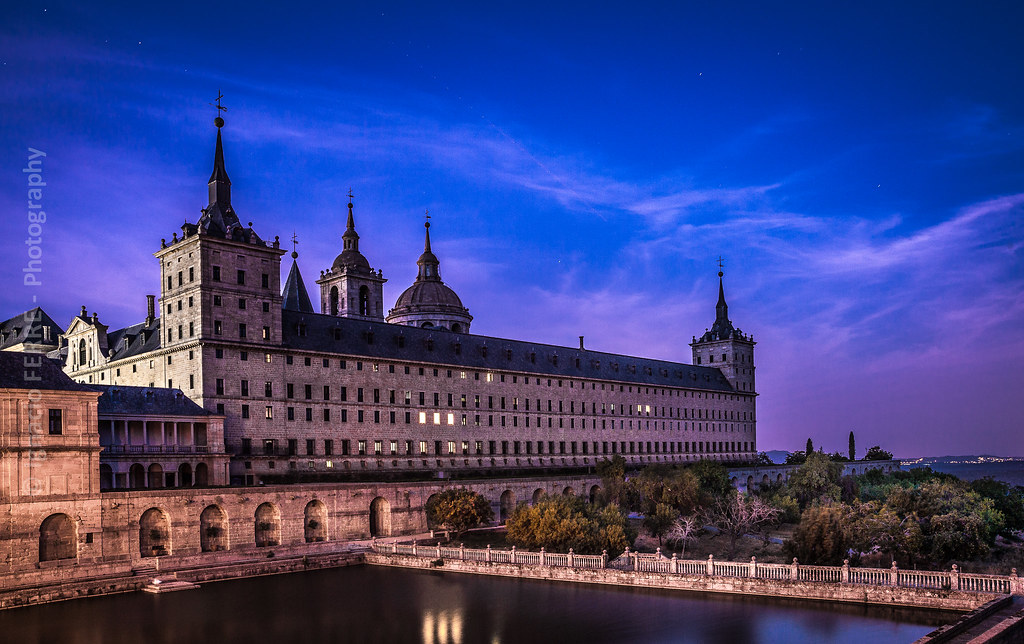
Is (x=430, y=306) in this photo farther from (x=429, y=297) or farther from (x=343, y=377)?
(x=343, y=377)

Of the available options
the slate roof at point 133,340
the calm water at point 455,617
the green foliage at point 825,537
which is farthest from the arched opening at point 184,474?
the green foliage at point 825,537

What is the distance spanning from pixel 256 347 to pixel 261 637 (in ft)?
116

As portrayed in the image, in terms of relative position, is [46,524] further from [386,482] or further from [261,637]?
[386,482]

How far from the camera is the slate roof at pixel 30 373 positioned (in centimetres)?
4706

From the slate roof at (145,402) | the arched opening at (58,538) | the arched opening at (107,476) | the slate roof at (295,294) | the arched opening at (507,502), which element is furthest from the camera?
the slate roof at (295,294)

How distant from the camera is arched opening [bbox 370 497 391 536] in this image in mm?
63875

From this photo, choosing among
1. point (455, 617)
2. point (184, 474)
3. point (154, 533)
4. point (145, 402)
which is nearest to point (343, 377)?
point (184, 474)

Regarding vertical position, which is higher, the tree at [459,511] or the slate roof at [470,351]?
the slate roof at [470,351]

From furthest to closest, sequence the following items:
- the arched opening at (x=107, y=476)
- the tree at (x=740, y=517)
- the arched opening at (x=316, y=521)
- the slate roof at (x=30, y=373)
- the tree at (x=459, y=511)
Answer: the tree at (x=740, y=517), the arched opening at (x=316, y=521), the tree at (x=459, y=511), the arched opening at (x=107, y=476), the slate roof at (x=30, y=373)

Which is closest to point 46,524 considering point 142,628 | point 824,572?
point 142,628

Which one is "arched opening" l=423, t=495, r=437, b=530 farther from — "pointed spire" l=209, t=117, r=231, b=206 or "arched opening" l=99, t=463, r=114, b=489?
"pointed spire" l=209, t=117, r=231, b=206

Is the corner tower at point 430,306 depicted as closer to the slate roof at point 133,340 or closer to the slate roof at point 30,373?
the slate roof at point 133,340

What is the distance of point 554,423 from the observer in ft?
311

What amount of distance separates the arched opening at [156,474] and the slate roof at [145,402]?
3617 millimetres
